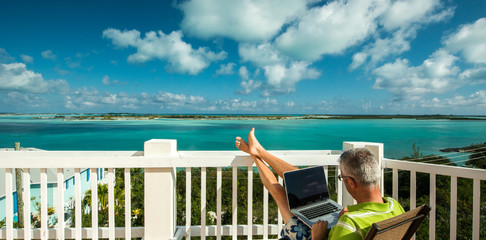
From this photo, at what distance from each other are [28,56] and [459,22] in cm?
12563

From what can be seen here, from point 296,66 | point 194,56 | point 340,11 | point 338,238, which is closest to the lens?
point 338,238

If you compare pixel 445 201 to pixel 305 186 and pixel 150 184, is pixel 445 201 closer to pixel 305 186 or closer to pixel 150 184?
pixel 305 186

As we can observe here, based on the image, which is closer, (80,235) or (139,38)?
(80,235)

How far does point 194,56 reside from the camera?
6334 centimetres

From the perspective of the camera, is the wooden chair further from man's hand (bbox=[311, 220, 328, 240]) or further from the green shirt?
man's hand (bbox=[311, 220, 328, 240])

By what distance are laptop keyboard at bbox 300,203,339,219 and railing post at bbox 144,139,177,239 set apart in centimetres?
95

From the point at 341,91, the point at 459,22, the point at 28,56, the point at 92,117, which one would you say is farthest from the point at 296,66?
the point at 28,56

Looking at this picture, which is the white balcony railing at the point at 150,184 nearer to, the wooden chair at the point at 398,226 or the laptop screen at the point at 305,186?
the laptop screen at the point at 305,186

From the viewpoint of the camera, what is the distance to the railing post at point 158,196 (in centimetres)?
168

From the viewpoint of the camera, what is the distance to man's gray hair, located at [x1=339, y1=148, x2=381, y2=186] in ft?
3.43

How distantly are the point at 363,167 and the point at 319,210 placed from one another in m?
0.57

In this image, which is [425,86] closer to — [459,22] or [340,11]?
[459,22]

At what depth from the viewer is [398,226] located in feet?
3.05

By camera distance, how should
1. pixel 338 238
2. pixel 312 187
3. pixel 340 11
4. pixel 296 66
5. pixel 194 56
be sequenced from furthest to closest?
pixel 296 66 < pixel 194 56 < pixel 340 11 < pixel 312 187 < pixel 338 238
